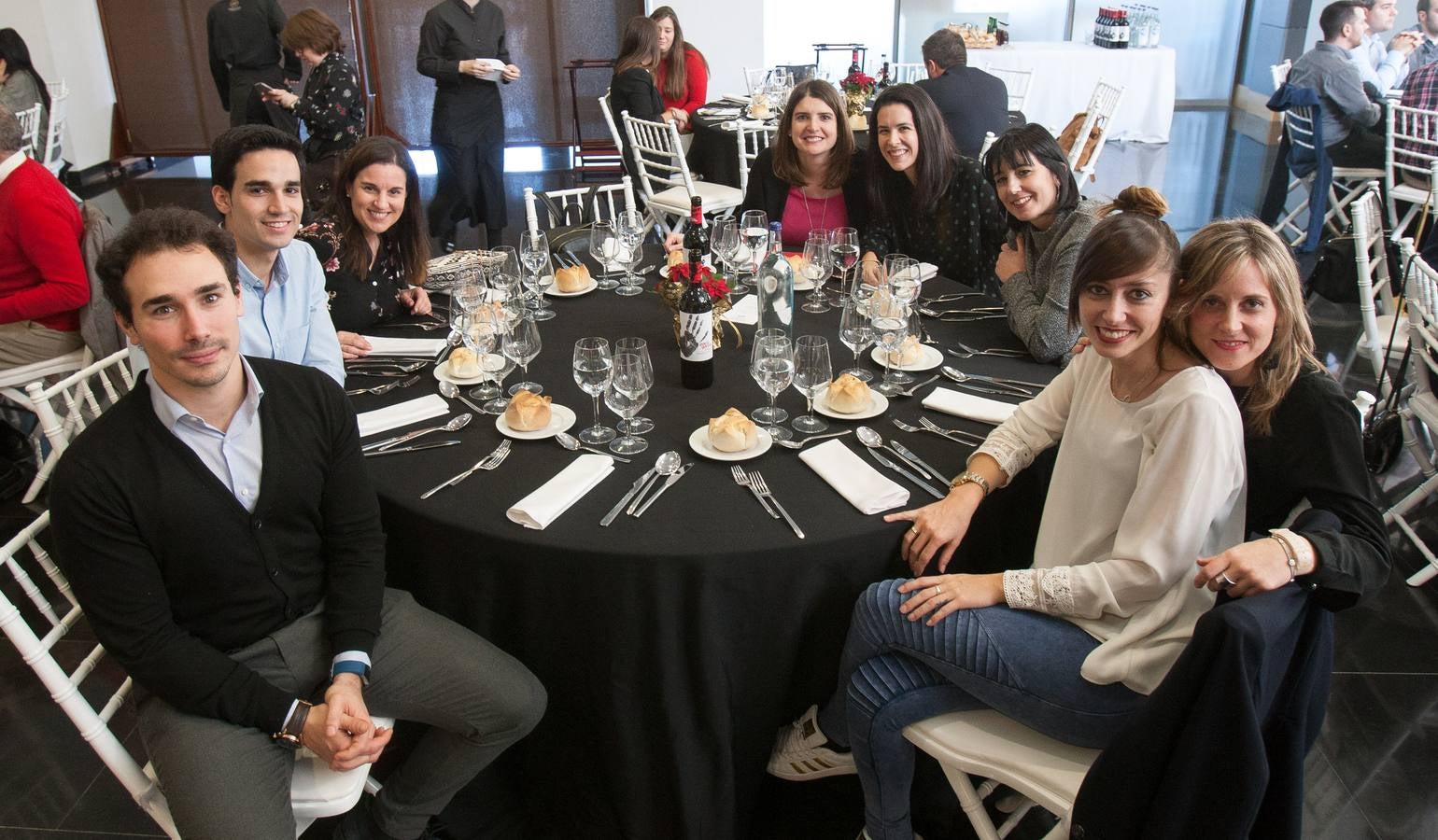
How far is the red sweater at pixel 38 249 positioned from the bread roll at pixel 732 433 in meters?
2.25

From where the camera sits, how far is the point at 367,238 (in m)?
2.74

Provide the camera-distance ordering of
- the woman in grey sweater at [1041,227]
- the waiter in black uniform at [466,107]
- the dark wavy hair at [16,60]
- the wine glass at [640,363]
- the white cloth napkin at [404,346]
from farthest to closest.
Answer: the dark wavy hair at [16,60]
the waiter in black uniform at [466,107]
the white cloth napkin at [404,346]
the woman in grey sweater at [1041,227]
the wine glass at [640,363]

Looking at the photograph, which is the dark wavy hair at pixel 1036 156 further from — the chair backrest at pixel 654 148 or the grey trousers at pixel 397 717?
the chair backrest at pixel 654 148

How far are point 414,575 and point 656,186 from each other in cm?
457

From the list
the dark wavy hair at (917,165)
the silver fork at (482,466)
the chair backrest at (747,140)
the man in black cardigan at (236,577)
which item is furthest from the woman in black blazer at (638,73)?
the man in black cardigan at (236,577)

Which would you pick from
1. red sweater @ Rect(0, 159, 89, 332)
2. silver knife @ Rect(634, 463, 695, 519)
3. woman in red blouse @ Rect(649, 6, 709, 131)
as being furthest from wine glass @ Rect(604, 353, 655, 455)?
woman in red blouse @ Rect(649, 6, 709, 131)

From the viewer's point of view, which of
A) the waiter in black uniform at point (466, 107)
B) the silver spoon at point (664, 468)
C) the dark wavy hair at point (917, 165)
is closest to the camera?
the silver spoon at point (664, 468)

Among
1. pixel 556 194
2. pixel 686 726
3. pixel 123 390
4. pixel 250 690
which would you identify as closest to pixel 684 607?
pixel 686 726

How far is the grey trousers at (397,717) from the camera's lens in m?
1.55

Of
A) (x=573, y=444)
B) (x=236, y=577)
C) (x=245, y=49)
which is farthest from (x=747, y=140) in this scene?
(x=236, y=577)

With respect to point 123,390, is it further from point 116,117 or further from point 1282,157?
point 116,117

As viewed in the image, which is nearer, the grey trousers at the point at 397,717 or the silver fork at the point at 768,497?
the grey trousers at the point at 397,717

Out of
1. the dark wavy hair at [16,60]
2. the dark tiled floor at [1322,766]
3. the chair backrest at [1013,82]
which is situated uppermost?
the dark wavy hair at [16,60]

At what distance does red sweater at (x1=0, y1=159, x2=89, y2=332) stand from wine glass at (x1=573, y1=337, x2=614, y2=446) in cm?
195
